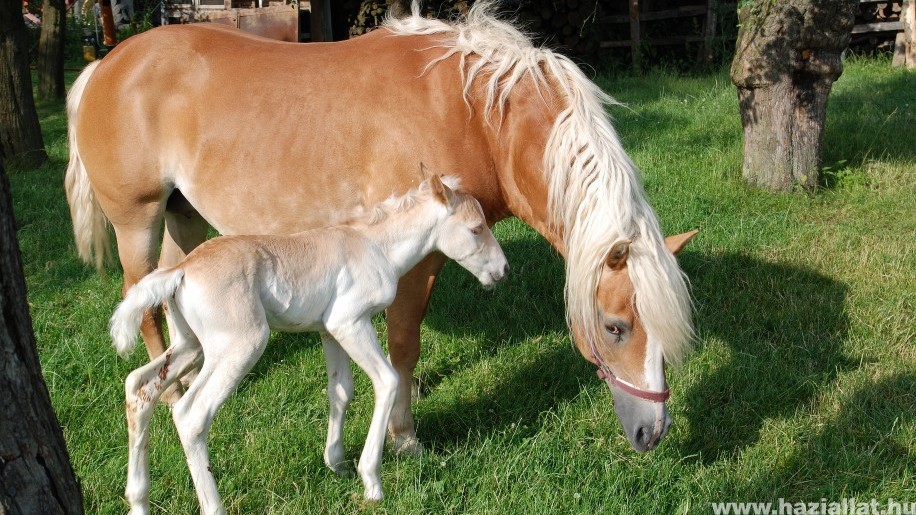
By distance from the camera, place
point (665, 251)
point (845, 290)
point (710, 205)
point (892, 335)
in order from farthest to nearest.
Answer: point (710, 205) < point (845, 290) < point (892, 335) < point (665, 251)

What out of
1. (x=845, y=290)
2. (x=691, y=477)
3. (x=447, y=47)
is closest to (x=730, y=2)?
(x=845, y=290)

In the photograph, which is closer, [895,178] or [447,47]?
[447,47]

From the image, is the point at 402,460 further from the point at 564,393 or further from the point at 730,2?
the point at 730,2

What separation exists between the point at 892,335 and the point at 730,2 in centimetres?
997

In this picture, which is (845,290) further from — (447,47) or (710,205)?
(447,47)

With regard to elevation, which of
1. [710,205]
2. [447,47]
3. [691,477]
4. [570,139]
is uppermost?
[447,47]

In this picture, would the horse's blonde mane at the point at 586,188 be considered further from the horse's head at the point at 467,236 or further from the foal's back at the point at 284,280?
the foal's back at the point at 284,280

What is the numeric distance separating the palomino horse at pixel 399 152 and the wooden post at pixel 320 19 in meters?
9.35

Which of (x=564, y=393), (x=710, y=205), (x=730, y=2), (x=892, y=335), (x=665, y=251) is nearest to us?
(x=665, y=251)

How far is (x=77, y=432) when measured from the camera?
3.82 metres

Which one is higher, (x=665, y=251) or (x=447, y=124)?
(x=447, y=124)

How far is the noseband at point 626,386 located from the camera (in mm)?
3260

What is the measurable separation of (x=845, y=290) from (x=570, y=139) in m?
2.72

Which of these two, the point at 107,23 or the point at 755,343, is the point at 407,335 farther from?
the point at 107,23
